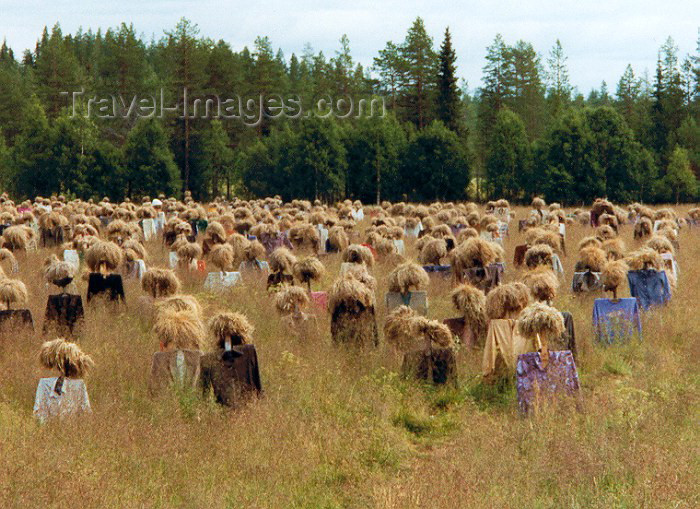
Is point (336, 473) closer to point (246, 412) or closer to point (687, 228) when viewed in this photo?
point (246, 412)

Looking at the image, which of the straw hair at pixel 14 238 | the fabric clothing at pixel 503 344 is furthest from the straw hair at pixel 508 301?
the straw hair at pixel 14 238

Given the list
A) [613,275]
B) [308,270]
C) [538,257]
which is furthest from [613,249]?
[308,270]

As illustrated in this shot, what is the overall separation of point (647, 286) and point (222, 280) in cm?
771

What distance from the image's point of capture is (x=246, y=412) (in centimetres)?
881

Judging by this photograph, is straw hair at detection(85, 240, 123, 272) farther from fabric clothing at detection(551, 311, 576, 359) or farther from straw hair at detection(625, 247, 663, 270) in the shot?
straw hair at detection(625, 247, 663, 270)

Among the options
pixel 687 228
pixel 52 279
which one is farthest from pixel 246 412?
Result: pixel 687 228

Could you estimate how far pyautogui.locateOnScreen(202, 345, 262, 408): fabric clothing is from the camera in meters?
8.93

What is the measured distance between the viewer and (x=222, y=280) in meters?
16.0

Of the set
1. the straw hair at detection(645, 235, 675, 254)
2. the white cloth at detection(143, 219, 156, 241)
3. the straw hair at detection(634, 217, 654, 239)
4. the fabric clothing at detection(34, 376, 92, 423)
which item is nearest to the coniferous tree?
the white cloth at detection(143, 219, 156, 241)

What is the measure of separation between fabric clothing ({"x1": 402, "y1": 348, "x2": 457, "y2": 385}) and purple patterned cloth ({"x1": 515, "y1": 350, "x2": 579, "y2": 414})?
1.20m

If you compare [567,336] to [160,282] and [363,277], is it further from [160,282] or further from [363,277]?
[160,282]

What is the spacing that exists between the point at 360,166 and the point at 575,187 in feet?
50.4

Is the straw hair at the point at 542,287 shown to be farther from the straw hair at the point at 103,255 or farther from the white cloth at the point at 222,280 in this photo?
the white cloth at the point at 222,280

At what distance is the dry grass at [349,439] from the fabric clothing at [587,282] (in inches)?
83.7
